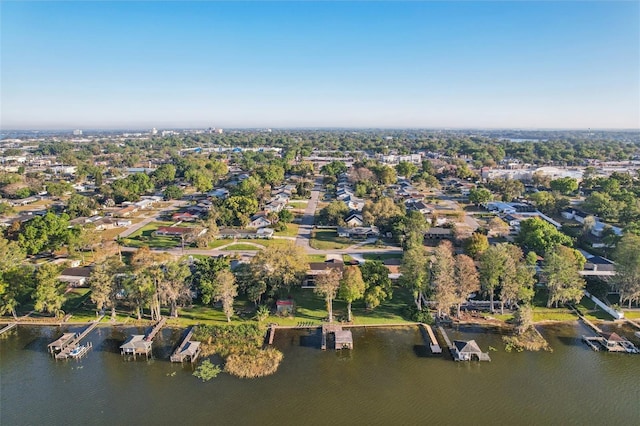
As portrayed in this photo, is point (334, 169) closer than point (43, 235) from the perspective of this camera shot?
Answer: No

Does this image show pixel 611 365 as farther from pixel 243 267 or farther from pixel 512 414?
pixel 243 267

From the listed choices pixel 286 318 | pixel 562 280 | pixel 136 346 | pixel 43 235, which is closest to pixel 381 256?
Result: pixel 286 318

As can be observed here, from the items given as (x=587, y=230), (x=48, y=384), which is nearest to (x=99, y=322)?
(x=48, y=384)

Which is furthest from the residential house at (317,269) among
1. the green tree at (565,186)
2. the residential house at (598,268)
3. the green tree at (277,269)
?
the green tree at (565,186)

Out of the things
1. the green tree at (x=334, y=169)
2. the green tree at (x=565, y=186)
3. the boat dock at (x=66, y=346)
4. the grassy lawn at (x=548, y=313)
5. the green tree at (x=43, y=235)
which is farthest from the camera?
the green tree at (x=334, y=169)

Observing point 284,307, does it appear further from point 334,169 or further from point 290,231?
point 334,169

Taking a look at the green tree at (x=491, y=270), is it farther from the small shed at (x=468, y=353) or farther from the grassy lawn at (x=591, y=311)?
the grassy lawn at (x=591, y=311)
